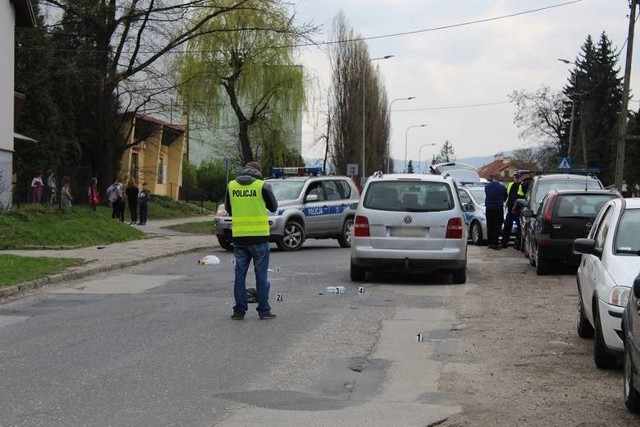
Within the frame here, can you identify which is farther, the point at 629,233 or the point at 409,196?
the point at 409,196

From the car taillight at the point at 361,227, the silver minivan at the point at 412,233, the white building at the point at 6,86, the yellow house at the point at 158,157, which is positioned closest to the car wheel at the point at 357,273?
the silver minivan at the point at 412,233

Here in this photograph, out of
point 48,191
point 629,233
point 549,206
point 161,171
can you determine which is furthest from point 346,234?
point 161,171

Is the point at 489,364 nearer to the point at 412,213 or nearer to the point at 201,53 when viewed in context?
the point at 412,213

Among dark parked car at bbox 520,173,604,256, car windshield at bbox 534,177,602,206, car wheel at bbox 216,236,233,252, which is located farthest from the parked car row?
car wheel at bbox 216,236,233,252

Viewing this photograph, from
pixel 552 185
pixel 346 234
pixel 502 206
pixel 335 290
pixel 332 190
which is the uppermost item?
pixel 552 185

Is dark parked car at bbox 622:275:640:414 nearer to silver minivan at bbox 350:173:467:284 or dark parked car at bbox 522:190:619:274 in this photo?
silver minivan at bbox 350:173:467:284

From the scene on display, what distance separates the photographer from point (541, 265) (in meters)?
15.1

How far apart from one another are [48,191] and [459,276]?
16.4 m

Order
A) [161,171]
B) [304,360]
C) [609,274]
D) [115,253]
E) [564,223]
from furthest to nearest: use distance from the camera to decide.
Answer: [161,171], [115,253], [564,223], [304,360], [609,274]

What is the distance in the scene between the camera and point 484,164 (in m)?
187

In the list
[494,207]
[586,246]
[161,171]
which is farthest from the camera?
[161,171]

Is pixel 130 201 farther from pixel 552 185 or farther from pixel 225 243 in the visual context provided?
pixel 552 185

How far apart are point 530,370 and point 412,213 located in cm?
609

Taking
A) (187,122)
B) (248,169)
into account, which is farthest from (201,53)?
(248,169)
